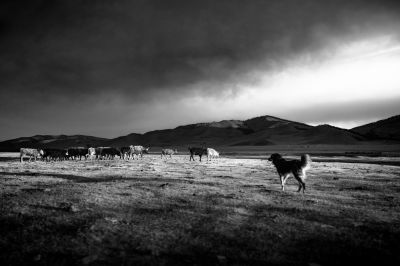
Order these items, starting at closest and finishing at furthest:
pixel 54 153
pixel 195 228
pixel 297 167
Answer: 1. pixel 195 228
2. pixel 297 167
3. pixel 54 153

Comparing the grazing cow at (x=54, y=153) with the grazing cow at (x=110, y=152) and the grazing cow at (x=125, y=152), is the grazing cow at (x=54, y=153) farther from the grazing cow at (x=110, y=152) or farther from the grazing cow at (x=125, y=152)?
the grazing cow at (x=125, y=152)

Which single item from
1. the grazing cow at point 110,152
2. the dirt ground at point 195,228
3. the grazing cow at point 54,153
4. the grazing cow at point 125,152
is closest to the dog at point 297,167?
the dirt ground at point 195,228

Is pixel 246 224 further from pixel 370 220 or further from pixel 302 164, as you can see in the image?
pixel 302 164

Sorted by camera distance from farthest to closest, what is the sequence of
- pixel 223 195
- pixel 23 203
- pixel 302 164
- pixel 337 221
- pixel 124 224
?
pixel 302 164, pixel 223 195, pixel 23 203, pixel 337 221, pixel 124 224

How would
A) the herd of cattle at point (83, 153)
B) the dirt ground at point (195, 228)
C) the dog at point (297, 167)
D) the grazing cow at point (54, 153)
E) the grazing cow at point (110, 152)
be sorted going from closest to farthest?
the dirt ground at point (195, 228), the dog at point (297, 167), the grazing cow at point (54, 153), the herd of cattle at point (83, 153), the grazing cow at point (110, 152)

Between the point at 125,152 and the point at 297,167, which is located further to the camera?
the point at 125,152

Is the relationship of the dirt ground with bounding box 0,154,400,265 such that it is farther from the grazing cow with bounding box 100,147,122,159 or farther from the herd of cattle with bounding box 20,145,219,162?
the grazing cow with bounding box 100,147,122,159

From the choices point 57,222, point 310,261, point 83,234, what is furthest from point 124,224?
point 310,261

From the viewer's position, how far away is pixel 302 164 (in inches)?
507

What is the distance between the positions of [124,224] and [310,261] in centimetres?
477

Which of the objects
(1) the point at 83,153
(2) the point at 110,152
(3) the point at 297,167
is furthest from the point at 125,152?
(3) the point at 297,167

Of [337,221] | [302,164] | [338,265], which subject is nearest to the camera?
[338,265]

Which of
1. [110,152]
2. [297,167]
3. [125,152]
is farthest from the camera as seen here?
[125,152]

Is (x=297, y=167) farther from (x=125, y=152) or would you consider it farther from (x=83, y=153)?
(x=125, y=152)
